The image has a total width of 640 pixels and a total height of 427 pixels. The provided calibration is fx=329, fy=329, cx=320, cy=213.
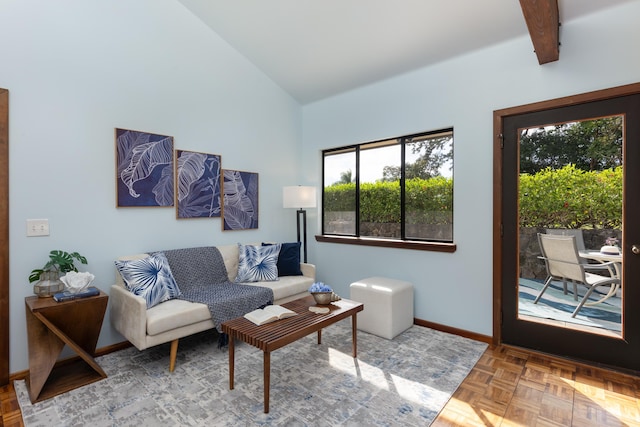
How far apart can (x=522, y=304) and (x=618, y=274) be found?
27.9 inches

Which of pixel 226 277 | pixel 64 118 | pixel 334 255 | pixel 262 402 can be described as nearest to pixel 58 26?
pixel 64 118

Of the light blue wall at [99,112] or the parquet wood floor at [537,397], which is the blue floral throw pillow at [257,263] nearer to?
the light blue wall at [99,112]

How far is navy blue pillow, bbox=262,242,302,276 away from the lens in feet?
12.1

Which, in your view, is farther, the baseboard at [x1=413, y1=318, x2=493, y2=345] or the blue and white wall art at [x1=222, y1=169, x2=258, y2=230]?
the blue and white wall art at [x1=222, y1=169, x2=258, y2=230]

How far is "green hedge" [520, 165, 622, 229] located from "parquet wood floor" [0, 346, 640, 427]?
113cm

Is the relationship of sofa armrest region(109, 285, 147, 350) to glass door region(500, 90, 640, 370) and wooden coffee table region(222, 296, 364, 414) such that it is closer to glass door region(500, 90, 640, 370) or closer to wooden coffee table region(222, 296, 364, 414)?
wooden coffee table region(222, 296, 364, 414)

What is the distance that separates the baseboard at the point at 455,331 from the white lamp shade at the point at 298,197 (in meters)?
1.78

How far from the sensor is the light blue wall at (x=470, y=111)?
2.51m

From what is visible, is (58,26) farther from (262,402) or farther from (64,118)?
(262,402)

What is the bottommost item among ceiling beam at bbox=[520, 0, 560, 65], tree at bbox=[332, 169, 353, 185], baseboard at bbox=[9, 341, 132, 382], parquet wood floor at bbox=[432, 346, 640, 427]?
parquet wood floor at bbox=[432, 346, 640, 427]

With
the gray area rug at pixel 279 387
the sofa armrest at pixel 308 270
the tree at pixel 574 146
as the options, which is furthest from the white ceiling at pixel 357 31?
the gray area rug at pixel 279 387

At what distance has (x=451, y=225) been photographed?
335 centimetres

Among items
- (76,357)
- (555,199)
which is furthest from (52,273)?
(555,199)

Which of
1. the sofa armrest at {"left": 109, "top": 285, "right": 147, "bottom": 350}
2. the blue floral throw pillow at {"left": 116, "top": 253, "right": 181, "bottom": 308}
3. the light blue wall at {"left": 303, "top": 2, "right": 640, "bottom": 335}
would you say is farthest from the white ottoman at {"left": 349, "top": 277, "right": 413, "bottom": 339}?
the sofa armrest at {"left": 109, "top": 285, "right": 147, "bottom": 350}
